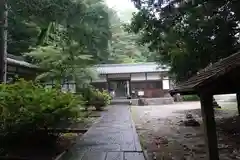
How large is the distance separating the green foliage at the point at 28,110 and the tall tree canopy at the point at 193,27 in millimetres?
5785

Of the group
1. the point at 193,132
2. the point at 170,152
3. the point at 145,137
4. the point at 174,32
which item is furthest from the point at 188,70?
the point at 170,152

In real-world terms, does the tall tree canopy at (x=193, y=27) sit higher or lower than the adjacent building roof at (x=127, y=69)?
lower

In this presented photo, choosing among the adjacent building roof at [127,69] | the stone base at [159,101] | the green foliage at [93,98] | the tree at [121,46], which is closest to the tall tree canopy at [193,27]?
the green foliage at [93,98]

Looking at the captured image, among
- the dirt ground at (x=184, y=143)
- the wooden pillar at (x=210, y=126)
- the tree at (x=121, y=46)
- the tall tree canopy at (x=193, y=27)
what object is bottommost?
the dirt ground at (x=184, y=143)

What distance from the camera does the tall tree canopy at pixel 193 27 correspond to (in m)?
9.37

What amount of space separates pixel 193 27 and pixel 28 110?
6873mm

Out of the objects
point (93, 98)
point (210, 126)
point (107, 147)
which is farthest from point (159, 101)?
point (210, 126)

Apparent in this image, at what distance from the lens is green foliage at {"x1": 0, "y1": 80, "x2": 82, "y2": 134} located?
607 centimetres

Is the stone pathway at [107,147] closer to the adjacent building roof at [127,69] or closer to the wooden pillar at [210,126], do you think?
the wooden pillar at [210,126]

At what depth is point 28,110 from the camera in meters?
6.09

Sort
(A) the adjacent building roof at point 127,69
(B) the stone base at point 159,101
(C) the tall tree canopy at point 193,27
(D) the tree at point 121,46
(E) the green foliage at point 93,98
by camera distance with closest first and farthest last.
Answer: (C) the tall tree canopy at point 193,27
(E) the green foliage at point 93,98
(B) the stone base at point 159,101
(A) the adjacent building roof at point 127,69
(D) the tree at point 121,46

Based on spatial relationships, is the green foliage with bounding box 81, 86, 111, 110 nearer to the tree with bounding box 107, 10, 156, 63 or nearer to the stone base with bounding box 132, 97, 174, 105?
the stone base with bounding box 132, 97, 174, 105

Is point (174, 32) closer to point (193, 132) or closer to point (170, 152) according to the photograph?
point (193, 132)

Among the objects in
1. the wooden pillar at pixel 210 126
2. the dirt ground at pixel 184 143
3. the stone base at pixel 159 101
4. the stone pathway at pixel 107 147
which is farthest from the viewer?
the stone base at pixel 159 101
